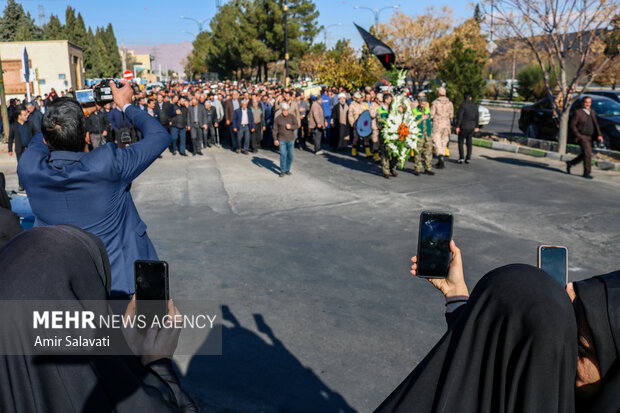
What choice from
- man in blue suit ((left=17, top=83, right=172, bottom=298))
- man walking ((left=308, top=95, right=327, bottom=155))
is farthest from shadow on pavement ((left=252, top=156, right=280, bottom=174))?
man in blue suit ((left=17, top=83, right=172, bottom=298))

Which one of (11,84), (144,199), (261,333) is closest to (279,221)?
(144,199)

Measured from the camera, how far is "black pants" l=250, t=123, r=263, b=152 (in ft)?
57.1

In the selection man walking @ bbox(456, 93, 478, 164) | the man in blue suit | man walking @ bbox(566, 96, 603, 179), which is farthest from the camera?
man walking @ bbox(456, 93, 478, 164)

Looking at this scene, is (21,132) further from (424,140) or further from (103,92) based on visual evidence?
(103,92)

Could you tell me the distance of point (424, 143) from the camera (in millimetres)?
12961

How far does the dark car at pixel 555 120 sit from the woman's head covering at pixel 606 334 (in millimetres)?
15533

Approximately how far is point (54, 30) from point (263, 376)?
8002cm

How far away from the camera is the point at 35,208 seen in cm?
298

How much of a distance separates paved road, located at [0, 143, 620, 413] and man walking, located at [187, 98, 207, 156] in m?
2.42

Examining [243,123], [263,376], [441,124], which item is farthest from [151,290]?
[243,123]

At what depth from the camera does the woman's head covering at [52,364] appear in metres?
1.49

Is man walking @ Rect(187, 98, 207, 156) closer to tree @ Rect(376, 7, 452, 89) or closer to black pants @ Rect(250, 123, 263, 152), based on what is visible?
black pants @ Rect(250, 123, 263, 152)

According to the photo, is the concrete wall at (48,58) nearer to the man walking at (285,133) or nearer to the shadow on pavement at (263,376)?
the man walking at (285,133)

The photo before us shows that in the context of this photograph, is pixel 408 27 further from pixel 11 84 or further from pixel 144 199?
pixel 11 84
